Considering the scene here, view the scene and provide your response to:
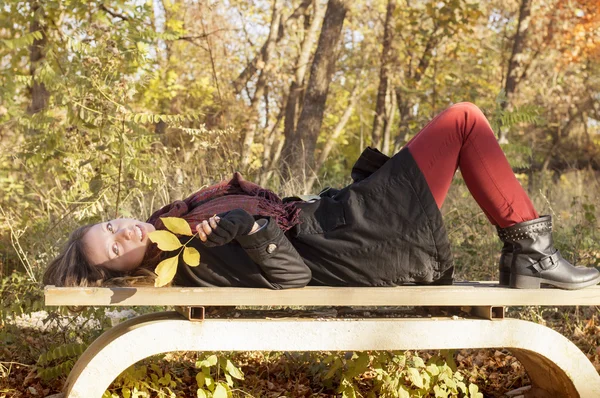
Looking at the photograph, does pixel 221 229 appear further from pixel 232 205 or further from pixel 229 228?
pixel 232 205

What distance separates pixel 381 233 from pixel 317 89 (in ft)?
18.5

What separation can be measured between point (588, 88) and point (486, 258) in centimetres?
1329

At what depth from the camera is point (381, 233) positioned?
3158 mm

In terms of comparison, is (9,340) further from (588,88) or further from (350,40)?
(588,88)

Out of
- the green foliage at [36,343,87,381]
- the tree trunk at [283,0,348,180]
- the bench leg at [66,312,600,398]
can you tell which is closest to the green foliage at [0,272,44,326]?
the green foliage at [36,343,87,381]

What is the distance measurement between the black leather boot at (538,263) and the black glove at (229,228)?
3.81ft

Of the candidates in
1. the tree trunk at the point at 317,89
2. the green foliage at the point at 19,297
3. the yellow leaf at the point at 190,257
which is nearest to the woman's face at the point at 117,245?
the yellow leaf at the point at 190,257

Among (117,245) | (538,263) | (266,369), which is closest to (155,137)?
(266,369)

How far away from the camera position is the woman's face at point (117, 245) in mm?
3074

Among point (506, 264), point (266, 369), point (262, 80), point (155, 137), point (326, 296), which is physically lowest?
point (266, 369)

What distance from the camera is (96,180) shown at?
16.6 feet

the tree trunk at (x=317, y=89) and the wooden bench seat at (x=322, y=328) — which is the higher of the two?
the tree trunk at (x=317, y=89)

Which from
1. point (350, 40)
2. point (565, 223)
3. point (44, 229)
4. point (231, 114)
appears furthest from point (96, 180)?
point (350, 40)

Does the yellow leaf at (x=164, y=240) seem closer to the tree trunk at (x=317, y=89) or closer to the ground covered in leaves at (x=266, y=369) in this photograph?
the ground covered in leaves at (x=266, y=369)
